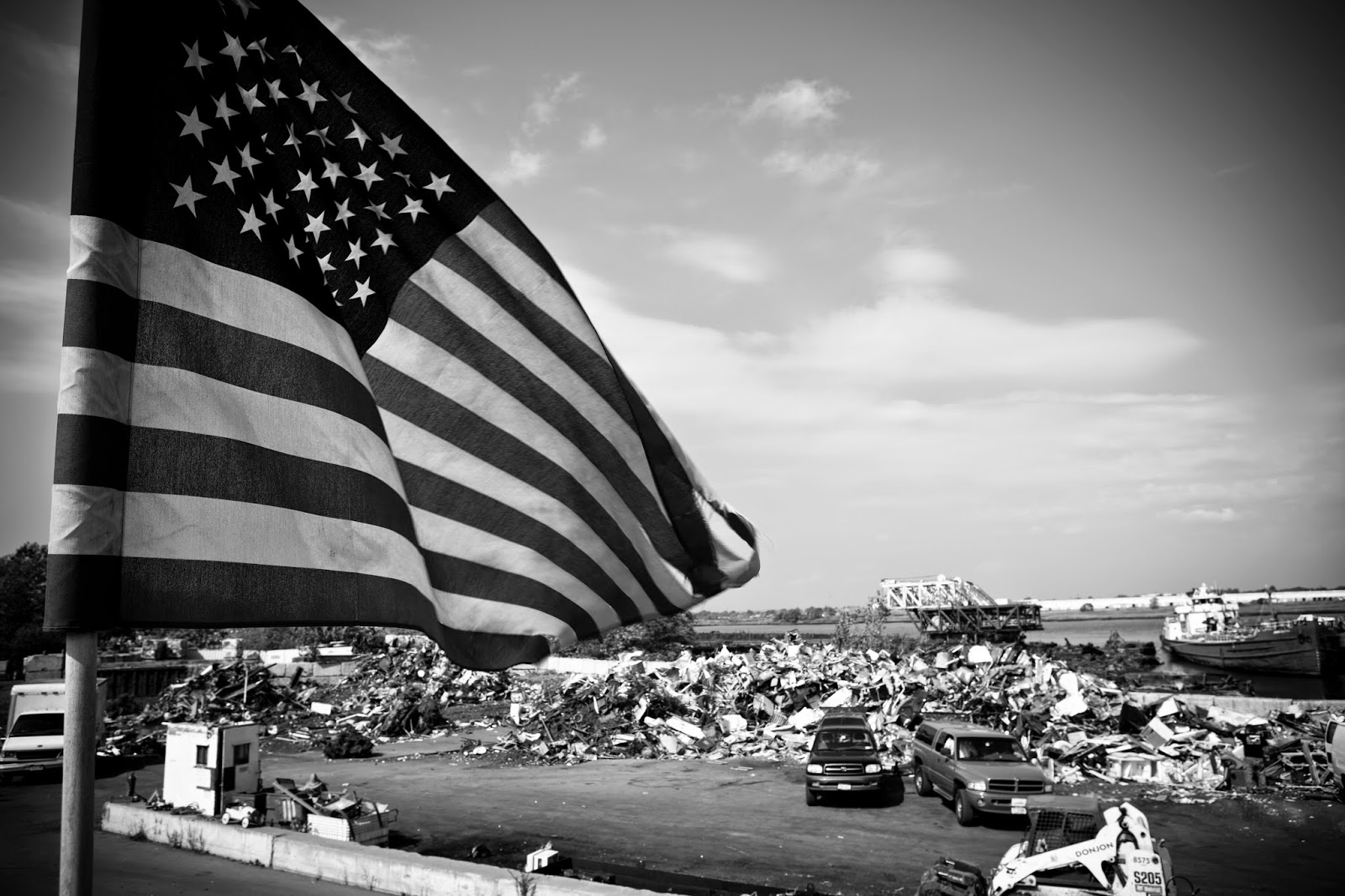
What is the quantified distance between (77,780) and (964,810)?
17076 mm

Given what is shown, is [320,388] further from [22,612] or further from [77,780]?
[22,612]

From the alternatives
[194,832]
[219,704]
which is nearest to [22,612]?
[219,704]

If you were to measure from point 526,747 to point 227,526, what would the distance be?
86.0ft

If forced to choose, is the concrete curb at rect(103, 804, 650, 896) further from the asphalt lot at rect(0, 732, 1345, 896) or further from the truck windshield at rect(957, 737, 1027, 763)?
the truck windshield at rect(957, 737, 1027, 763)

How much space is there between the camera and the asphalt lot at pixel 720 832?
1360 cm

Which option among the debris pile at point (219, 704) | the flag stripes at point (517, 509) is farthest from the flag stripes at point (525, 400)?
the debris pile at point (219, 704)

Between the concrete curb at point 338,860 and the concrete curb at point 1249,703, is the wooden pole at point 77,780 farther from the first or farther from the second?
the concrete curb at point 1249,703

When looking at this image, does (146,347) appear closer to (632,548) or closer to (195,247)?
(195,247)

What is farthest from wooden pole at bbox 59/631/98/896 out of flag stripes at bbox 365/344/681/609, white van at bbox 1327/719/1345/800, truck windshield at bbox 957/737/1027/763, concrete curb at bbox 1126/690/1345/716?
concrete curb at bbox 1126/690/1345/716

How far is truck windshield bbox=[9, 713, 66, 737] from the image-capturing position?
24344 mm

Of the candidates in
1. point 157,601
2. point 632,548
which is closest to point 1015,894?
point 632,548

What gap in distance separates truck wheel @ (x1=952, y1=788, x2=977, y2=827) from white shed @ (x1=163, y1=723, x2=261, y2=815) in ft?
44.4

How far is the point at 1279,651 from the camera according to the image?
189ft

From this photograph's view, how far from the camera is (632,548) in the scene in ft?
20.1
